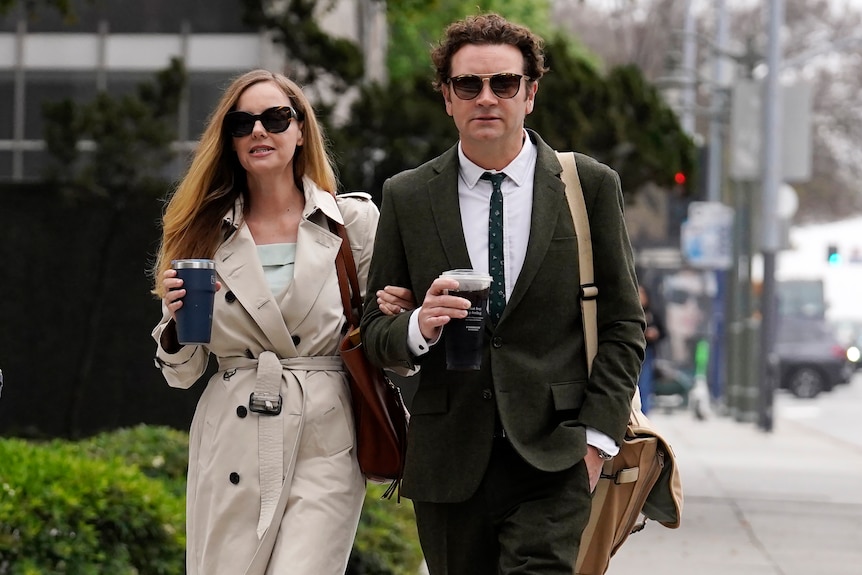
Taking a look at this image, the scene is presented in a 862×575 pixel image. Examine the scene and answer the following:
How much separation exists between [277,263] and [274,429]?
502 millimetres

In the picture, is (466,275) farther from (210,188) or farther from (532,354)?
(210,188)

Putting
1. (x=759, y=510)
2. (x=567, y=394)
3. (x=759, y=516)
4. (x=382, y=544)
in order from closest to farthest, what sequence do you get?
1. (x=567, y=394)
2. (x=382, y=544)
3. (x=759, y=516)
4. (x=759, y=510)

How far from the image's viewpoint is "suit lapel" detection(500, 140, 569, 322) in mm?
3994

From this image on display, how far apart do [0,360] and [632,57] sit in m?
36.0

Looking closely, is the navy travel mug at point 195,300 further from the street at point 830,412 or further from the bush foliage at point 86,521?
the street at point 830,412

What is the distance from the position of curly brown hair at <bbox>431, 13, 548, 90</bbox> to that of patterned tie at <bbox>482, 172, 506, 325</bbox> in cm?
31

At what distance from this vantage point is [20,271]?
1185 centimetres

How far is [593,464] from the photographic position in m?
4.02

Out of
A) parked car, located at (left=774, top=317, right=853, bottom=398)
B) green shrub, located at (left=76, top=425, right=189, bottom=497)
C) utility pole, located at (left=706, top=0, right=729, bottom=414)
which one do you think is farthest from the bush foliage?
parked car, located at (left=774, top=317, right=853, bottom=398)

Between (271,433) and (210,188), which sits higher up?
(210,188)

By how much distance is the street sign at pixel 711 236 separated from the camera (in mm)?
25891

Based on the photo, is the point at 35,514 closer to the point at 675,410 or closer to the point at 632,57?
the point at 675,410

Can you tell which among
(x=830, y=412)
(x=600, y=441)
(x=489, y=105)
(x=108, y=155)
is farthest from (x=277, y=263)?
(x=830, y=412)

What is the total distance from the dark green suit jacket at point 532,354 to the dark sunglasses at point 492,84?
10.0 inches
